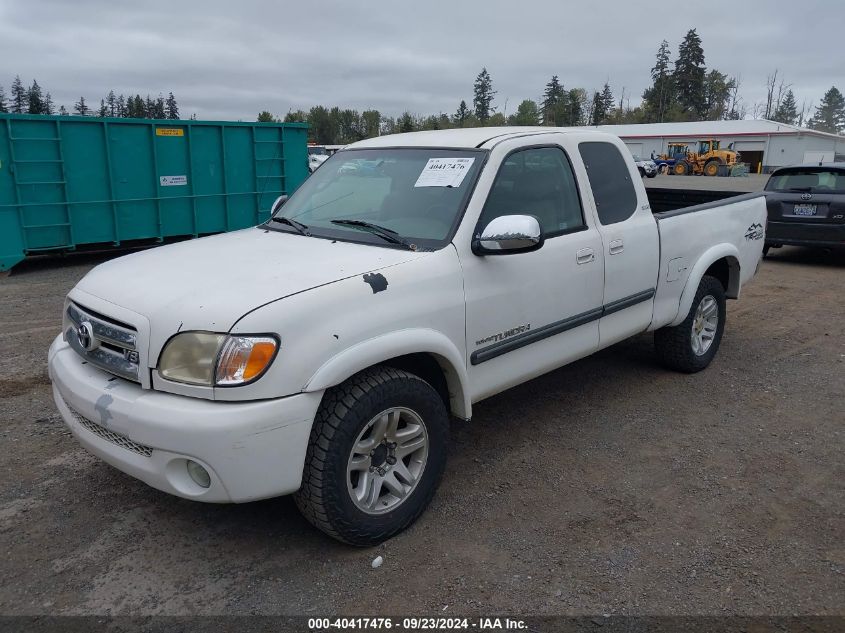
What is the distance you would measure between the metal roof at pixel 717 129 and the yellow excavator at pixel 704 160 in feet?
29.7

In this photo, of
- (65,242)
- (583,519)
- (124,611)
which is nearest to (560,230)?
(583,519)

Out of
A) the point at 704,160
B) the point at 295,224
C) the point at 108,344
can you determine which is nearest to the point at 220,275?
the point at 108,344

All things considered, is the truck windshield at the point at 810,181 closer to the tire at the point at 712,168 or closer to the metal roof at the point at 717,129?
the tire at the point at 712,168

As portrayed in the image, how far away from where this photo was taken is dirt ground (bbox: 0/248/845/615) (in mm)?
2836

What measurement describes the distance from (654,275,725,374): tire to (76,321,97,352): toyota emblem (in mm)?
4089

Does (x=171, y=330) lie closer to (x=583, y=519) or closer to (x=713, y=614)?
(x=583, y=519)

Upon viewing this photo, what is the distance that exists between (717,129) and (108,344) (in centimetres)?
6729

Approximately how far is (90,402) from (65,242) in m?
9.08

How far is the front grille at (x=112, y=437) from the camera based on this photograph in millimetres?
2807

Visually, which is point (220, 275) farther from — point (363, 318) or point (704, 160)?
point (704, 160)

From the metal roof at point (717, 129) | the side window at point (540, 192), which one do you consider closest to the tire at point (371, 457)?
the side window at point (540, 192)

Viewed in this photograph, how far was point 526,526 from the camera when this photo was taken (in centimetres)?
337

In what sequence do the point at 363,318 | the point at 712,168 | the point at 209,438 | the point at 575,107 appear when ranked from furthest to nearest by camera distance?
the point at 575,107 < the point at 712,168 < the point at 363,318 < the point at 209,438

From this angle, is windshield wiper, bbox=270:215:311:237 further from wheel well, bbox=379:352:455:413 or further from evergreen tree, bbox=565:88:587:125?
evergreen tree, bbox=565:88:587:125
